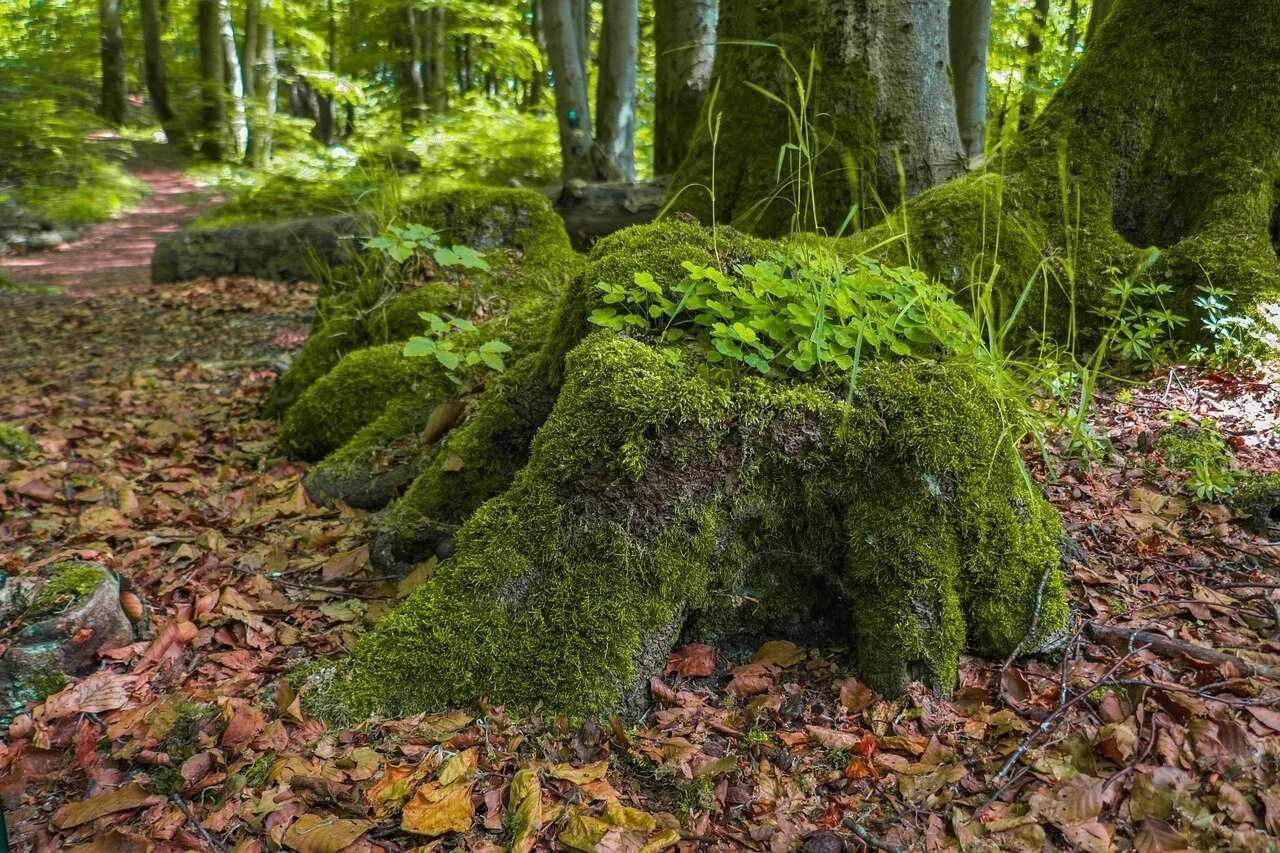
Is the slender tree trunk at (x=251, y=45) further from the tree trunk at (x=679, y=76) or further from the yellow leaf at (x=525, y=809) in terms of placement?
the yellow leaf at (x=525, y=809)

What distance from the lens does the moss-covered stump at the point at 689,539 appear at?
7.48ft

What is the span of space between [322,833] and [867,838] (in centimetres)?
132

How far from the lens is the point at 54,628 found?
98.2 inches

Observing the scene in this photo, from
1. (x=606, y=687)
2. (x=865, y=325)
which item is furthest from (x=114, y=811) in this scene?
(x=865, y=325)

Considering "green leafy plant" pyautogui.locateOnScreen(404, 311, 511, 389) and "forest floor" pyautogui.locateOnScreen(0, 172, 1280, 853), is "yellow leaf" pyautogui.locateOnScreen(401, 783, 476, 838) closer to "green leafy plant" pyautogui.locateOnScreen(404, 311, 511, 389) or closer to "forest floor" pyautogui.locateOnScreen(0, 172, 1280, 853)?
"forest floor" pyautogui.locateOnScreen(0, 172, 1280, 853)

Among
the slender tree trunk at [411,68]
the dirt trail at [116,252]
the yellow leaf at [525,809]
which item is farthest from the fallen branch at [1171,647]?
the slender tree trunk at [411,68]

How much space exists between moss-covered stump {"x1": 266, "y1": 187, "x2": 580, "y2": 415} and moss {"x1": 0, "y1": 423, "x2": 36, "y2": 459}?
3.97 feet

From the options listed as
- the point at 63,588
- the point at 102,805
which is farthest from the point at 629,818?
the point at 63,588

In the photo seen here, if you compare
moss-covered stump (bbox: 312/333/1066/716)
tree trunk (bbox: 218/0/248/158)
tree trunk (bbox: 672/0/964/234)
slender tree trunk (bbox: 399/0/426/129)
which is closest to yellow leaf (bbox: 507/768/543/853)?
moss-covered stump (bbox: 312/333/1066/716)

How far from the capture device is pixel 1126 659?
2.25m

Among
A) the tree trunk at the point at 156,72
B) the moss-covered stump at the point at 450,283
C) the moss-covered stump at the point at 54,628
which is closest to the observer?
the moss-covered stump at the point at 54,628

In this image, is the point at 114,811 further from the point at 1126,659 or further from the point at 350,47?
the point at 350,47

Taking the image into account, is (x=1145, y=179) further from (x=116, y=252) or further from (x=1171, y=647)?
(x=116, y=252)

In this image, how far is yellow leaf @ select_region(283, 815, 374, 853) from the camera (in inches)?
73.8
